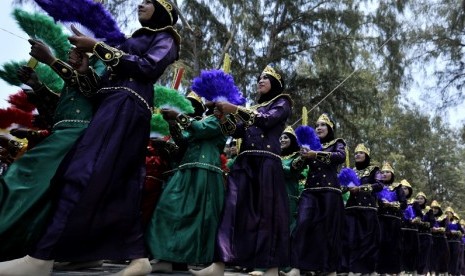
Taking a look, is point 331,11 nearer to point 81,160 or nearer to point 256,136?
point 256,136

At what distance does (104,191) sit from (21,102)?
2297 millimetres

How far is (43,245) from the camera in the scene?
291cm

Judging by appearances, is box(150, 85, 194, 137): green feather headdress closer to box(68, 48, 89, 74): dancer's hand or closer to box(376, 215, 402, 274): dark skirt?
box(68, 48, 89, 74): dancer's hand

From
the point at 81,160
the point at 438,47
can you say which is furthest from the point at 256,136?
the point at 438,47

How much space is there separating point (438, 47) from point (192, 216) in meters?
13.7

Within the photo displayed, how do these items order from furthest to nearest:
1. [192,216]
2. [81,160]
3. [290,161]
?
[290,161], [192,216], [81,160]

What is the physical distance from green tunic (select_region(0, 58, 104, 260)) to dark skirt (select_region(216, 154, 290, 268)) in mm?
1423

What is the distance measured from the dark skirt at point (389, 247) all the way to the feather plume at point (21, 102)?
21.5 ft

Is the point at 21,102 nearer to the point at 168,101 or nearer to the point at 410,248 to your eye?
the point at 168,101

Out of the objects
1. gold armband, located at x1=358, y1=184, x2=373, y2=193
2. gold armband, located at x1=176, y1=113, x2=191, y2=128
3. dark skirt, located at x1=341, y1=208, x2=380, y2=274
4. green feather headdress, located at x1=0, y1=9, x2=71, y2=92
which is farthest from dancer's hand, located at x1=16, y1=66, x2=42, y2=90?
dark skirt, located at x1=341, y1=208, x2=380, y2=274

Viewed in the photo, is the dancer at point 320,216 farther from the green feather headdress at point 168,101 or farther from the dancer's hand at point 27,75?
the dancer's hand at point 27,75

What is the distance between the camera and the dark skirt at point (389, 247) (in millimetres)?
9320

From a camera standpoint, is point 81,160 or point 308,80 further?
point 308,80

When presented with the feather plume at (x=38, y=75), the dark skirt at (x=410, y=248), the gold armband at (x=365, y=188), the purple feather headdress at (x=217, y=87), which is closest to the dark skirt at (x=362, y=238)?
the gold armband at (x=365, y=188)
